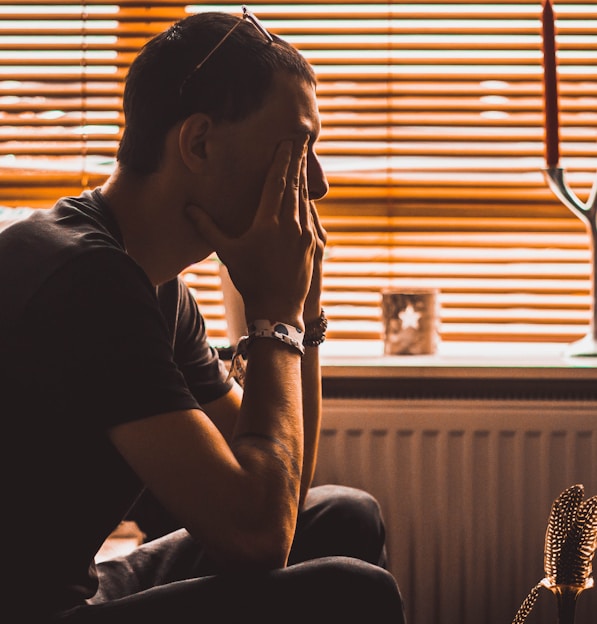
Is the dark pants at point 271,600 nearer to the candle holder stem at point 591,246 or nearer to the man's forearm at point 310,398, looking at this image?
the man's forearm at point 310,398

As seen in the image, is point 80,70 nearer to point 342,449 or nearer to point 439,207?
point 439,207

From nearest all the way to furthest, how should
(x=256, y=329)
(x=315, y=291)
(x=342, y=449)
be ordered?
(x=256, y=329) < (x=315, y=291) < (x=342, y=449)

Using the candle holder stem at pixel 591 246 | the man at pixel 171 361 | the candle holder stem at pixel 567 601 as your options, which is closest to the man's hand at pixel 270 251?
the man at pixel 171 361

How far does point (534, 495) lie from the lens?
5.52ft

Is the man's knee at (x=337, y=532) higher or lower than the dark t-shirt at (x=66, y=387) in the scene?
lower

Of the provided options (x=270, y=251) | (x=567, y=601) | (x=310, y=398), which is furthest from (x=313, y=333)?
(x=567, y=601)

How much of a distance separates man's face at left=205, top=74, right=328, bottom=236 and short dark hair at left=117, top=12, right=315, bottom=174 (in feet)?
0.05

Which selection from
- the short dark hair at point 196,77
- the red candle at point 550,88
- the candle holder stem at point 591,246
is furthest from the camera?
the candle holder stem at point 591,246

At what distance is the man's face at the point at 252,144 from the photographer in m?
1.05

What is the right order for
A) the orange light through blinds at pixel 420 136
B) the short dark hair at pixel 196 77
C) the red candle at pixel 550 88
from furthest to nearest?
the orange light through blinds at pixel 420 136
the red candle at pixel 550 88
the short dark hair at pixel 196 77

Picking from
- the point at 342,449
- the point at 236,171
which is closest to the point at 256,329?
the point at 236,171

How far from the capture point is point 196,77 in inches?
40.8

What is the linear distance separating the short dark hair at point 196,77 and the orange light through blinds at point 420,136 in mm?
794

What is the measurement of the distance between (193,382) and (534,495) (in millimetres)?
731
